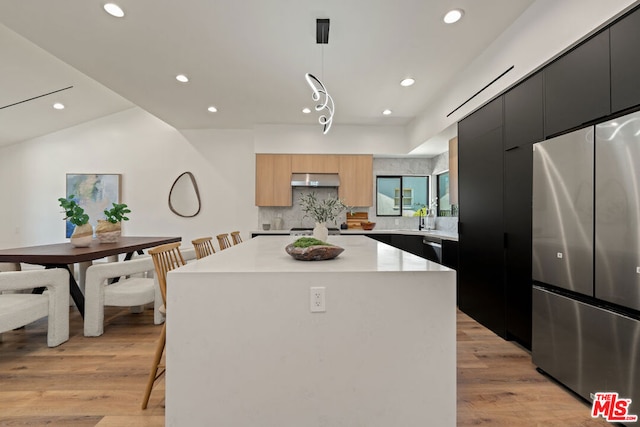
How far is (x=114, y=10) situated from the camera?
2438mm

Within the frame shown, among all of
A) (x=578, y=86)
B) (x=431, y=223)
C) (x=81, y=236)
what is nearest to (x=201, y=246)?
(x=81, y=236)

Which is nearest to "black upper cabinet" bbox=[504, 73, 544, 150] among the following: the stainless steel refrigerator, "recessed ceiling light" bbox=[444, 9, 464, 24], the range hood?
the stainless steel refrigerator

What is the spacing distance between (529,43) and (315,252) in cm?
236

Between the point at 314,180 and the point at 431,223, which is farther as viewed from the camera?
the point at 431,223

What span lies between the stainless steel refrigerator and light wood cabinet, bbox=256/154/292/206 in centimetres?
385

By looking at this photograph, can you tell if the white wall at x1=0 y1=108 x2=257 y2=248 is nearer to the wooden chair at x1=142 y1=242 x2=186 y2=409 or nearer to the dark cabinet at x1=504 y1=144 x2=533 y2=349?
the wooden chair at x1=142 y1=242 x2=186 y2=409

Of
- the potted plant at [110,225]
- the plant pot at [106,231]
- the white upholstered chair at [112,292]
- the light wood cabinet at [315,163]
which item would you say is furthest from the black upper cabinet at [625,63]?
the plant pot at [106,231]

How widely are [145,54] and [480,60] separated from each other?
334cm

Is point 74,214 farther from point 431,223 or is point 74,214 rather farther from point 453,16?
point 431,223

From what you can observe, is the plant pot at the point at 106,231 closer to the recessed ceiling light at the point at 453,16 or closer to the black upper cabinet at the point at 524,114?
the recessed ceiling light at the point at 453,16

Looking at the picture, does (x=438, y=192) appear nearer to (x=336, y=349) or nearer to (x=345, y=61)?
(x=345, y=61)

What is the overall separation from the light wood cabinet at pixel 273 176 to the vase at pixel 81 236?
2519 millimetres

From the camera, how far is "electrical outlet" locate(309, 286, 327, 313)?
55.9 inches

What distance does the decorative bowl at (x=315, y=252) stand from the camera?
5.48ft
